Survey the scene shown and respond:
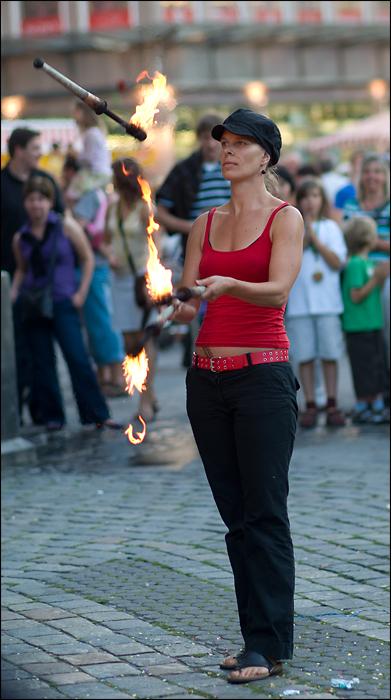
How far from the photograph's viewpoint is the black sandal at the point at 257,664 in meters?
3.65

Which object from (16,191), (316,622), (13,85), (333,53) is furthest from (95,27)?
(316,622)

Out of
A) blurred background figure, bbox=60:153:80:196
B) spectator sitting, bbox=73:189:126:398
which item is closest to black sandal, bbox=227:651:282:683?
spectator sitting, bbox=73:189:126:398

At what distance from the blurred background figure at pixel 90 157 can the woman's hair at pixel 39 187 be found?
1.70 meters

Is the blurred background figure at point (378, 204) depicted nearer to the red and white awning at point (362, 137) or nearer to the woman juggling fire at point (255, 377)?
the woman juggling fire at point (255, 377)

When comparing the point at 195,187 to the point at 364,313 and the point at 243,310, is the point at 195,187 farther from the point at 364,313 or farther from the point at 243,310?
the point at 243,310

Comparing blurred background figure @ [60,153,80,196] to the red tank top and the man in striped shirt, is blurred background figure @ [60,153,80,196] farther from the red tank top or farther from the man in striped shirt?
the red tank top

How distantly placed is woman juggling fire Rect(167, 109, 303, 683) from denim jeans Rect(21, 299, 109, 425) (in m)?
4.87

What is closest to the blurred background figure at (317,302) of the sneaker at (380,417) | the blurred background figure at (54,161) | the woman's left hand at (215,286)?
the sneaker at (380,417)

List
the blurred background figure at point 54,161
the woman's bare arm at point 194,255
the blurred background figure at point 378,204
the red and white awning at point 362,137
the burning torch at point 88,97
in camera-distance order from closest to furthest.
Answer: the burning torch at point 88,97
the woman's bare arm at point 194,255
the blurred background figure at point 378,204
the blurred background figure at point 54,161
the red and white awning at point 362,137

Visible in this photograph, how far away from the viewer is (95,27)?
29.2 m

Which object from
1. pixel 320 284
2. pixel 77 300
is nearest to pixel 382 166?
pixel 320 284

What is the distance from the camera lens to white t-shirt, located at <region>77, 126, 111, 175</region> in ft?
34.0

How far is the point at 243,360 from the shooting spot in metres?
3.70

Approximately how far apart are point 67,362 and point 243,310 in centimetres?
527
